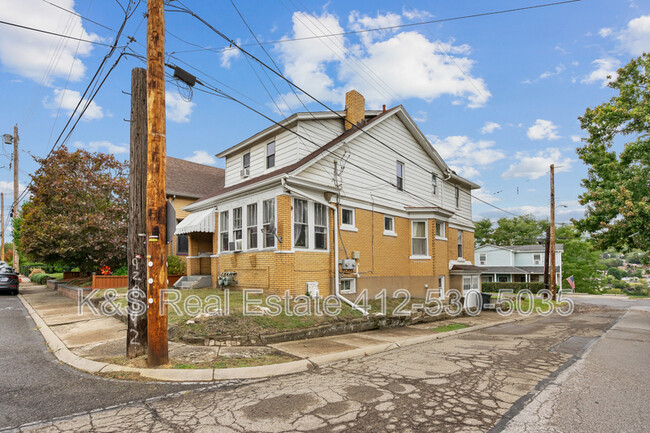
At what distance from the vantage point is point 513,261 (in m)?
55.2

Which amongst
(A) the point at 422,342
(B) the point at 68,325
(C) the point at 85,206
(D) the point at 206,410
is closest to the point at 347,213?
(A) the point at 422,342

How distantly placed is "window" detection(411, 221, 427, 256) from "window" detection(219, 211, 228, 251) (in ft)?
28.4

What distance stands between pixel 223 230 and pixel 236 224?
3.59ft

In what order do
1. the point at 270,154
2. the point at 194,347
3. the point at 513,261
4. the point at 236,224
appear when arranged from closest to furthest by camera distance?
the point at 194,347, the point at 236,224, the point at 270,154, the point at 513,261

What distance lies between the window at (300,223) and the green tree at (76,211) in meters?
11.8

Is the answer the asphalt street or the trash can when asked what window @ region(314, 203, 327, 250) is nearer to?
the asphalt street

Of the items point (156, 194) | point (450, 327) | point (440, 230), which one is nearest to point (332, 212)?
point (450, 327)

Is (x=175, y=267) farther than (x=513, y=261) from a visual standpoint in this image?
No

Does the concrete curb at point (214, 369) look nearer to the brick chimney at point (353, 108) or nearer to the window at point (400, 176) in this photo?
the window at point (400, 176)

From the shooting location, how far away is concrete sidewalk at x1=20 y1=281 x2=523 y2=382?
680 centimetres

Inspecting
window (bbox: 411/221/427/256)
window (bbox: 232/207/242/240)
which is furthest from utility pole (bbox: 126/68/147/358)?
window (bbox: 411/221/427/256)

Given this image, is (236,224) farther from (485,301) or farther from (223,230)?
(485,301)

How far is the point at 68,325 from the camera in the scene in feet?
37.8

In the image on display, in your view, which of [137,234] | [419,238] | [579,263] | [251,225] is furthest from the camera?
[579,263]
